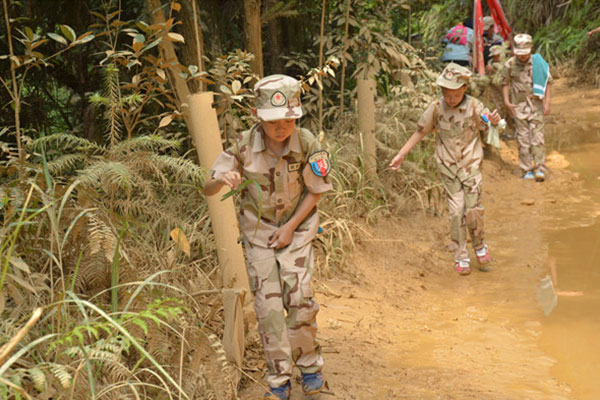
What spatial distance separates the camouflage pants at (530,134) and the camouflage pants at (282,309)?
635 centimetres

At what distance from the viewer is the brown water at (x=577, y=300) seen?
4.05 metres

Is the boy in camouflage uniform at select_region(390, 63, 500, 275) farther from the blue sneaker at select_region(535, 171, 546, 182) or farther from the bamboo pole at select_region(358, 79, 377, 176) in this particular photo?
the blue sneaker at select_region(535, 171, 546, 182)

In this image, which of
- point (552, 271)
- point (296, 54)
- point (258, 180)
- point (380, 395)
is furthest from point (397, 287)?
point (296, 54)

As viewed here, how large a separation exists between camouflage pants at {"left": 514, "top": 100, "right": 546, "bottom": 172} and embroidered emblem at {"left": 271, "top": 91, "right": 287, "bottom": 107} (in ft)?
21.4

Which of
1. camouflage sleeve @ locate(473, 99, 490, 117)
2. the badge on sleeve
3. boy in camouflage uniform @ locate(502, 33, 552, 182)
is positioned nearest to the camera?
the badge on sleeve

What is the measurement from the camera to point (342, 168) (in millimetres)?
6523

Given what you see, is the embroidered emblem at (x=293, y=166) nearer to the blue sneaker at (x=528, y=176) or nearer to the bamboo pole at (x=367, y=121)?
the bamboo pole at (x=367, y=121)

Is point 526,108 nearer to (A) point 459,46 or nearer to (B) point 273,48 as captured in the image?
(A) point 459,46

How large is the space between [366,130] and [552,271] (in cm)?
200

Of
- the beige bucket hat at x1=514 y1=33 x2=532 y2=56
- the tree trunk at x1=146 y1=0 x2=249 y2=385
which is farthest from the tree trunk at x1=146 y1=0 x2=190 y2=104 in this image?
the beige bucket hat at x1=514 y1=33 x2=532 y2=56

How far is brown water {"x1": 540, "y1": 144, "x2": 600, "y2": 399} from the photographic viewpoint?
4.05m

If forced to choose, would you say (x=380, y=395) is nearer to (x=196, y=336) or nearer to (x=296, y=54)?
(x=196, y=336)

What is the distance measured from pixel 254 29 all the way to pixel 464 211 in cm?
226

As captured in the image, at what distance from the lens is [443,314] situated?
5109mm
